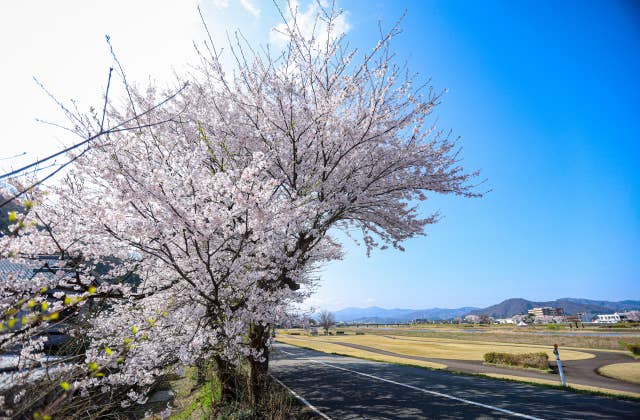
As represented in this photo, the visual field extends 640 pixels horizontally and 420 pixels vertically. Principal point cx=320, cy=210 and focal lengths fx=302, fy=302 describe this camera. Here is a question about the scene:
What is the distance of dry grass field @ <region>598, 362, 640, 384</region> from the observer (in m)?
11.8

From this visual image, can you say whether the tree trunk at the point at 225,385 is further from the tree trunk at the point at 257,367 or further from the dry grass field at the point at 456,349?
the dry grass field at the point at 456,349

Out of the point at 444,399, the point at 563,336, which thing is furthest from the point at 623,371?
the point at 563,336

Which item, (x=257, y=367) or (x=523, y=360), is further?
(x=523, y=360)

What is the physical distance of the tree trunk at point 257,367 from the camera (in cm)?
756

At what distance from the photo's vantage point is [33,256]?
17.2 feet

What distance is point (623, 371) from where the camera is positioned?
13.3m

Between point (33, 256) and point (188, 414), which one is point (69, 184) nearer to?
point (33, 256)

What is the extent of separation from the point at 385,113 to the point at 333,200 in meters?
2.76

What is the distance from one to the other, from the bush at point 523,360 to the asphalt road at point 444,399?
5.44m

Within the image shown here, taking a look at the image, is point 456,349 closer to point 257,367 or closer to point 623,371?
point 623,371

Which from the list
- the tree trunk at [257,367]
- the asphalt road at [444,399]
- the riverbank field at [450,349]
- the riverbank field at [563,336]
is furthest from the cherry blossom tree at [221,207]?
the riverbank field at [563,336]

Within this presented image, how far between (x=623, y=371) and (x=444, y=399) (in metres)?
11.4

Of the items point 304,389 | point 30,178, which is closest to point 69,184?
point 30,178

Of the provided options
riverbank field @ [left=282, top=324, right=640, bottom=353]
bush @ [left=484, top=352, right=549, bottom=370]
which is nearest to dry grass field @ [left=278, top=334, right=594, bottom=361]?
bush @ [left=484, top=352, right=549, bottom=370]
